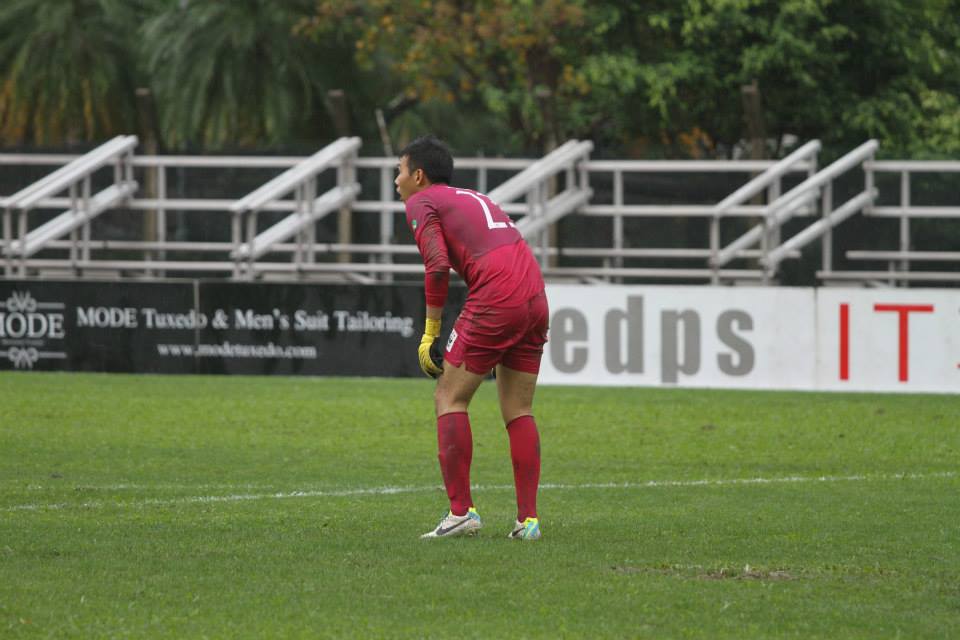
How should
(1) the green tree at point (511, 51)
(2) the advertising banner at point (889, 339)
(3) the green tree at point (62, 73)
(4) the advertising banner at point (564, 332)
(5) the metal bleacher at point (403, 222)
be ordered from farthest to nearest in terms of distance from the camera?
(3) the green tree at point (62, 73) → (1) the green tree at point (511, 51) → (5) the metal bleacher at point (403, 222) → (4) the advertising banner at point (564, 332) → (2) the advertising banner at point (889, 339)

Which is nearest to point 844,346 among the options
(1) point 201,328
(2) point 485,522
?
(1) point 201,328

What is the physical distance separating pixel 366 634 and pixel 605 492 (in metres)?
4.39

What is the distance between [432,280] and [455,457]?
2.60 ft

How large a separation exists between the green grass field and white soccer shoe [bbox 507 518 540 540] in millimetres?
95

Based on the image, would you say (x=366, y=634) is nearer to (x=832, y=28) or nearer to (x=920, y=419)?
(x=920, y=419)

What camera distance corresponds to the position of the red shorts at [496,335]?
801 cm

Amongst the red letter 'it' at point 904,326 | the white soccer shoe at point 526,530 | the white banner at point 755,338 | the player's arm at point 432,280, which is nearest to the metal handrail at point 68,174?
the white banner at point 755,338

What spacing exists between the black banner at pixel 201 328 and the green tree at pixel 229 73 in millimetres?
11741

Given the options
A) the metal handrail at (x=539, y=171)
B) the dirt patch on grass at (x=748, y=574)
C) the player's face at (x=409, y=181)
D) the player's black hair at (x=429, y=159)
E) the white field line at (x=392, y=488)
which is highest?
the metal handrail at (x=539, y=171)

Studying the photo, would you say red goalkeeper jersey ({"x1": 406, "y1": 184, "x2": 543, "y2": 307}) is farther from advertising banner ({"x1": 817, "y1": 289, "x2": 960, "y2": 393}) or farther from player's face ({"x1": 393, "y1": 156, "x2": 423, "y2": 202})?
advertising banner ({"x1": 817, "y1": 289, "x2": 960, "y2": 393})

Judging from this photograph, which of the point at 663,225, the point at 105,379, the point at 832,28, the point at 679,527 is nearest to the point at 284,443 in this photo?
the point at 679,527

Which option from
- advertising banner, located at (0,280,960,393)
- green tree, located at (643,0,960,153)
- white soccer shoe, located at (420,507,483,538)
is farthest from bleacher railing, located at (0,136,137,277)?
white soccer shoe, located at (420,507,483,538)

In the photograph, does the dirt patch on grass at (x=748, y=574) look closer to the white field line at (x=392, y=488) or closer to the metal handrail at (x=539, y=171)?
the white field line at (x=392, y=488)

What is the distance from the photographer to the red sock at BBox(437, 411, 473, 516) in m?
8.01
